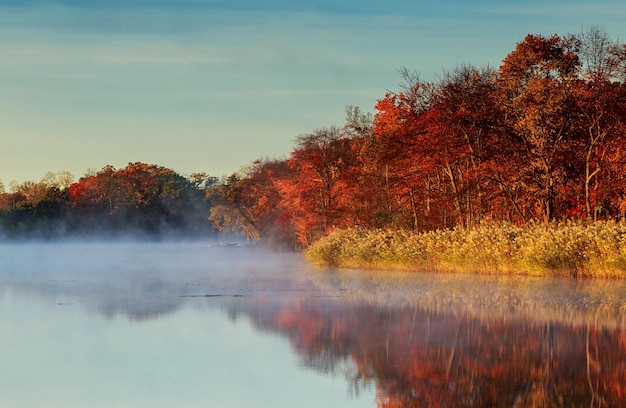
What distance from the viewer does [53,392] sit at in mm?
11500

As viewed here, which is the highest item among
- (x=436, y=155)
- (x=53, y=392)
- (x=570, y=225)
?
(x=436, y=155)

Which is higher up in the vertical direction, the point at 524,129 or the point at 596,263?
the point at 524,129

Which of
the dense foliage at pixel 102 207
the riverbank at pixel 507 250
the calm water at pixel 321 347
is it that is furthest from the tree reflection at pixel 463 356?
the dense foliage at pixel 102 207

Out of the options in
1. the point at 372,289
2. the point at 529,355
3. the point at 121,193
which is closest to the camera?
the point at 529,355

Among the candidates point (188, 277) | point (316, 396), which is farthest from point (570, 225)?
Result: point (316, 396)

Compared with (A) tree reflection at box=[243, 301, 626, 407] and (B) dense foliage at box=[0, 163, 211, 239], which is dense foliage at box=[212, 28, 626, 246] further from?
(B) dense foliage at box=[0, 163, 211, 239]

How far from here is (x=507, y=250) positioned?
32.6m

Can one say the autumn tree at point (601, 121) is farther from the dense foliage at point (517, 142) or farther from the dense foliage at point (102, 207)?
the dense foliage at point (102, 207)

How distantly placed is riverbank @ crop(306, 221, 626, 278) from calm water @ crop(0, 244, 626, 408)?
1.81 m

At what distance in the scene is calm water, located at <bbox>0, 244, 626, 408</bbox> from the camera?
36.4 feet

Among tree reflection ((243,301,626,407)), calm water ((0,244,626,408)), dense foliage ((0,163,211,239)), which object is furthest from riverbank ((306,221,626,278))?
dense foliage ((0,163,211,239))

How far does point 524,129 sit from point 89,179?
86568 mm

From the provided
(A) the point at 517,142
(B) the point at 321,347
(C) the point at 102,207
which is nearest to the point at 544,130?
(A) the point at 517,142

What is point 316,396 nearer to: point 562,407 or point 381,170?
point 562,407
